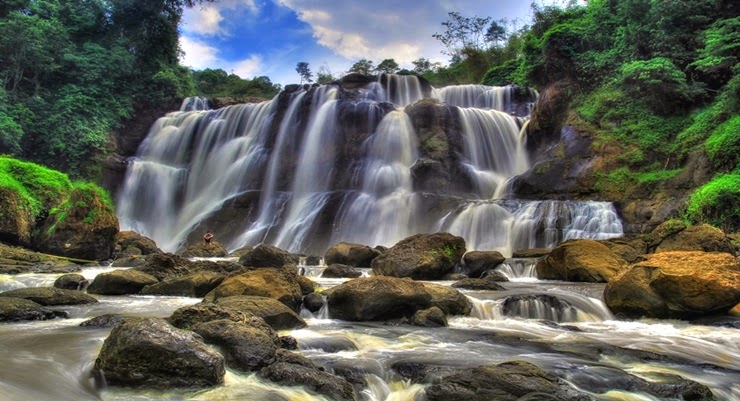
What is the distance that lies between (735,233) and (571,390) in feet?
41.1

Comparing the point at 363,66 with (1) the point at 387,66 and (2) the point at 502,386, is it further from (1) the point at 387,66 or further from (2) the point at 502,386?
(2) the point at 502,386

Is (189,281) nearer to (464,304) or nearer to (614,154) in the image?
(464,304)

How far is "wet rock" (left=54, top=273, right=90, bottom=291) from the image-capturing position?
441 inches

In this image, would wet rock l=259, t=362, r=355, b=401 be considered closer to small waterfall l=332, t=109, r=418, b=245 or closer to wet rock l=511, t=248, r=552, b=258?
wet rock l=511, t=248, r=552, b=258

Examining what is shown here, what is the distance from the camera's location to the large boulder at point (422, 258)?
13078 millimetres

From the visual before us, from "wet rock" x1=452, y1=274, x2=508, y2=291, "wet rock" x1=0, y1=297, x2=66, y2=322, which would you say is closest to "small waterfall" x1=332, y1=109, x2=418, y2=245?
"wet rock" x1=452, y1=274, x2=508, y2=291

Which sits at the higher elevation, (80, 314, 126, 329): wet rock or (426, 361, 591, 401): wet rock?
(426, 361, 591, 401): wet rock

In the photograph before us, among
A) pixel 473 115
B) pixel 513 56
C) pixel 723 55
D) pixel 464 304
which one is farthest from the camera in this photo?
pixel 513 56

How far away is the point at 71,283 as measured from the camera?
1130cm

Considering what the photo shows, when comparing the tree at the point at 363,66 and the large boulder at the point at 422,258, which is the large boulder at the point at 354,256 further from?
the tree at the point at 363,66

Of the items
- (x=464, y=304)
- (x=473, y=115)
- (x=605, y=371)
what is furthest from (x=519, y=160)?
(x=605, y=371)

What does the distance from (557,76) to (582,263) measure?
1738cm

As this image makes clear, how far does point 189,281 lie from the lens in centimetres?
1053

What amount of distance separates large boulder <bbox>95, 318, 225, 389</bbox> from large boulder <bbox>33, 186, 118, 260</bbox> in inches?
543
